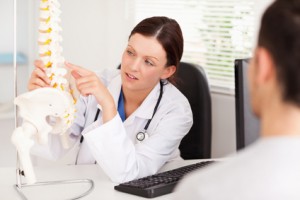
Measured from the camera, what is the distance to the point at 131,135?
2.03 meters

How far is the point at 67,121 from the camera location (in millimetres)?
1579

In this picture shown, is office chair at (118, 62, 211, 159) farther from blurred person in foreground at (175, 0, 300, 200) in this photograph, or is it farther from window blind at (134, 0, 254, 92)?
blurred person in foreground at (175, 0, 300, 200)

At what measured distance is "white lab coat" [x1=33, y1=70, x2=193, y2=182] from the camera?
1.73m

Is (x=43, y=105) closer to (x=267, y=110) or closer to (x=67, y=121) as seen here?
(x=67, y=121)

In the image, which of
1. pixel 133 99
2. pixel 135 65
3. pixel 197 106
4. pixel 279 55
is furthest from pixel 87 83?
pixel 279 55

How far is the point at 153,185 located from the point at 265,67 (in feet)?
2.66

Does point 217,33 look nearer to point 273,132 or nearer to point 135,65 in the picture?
point 135,65

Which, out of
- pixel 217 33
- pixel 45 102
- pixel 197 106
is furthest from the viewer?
pixel 217 33

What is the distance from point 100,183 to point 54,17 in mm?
527

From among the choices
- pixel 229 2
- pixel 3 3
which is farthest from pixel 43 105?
pixel 3 3

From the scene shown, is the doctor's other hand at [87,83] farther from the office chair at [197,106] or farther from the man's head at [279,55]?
the man's head at [279,55]

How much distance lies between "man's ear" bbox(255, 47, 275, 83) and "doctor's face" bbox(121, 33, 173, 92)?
112cm

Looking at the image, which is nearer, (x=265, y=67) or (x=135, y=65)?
(x=265, y=67)

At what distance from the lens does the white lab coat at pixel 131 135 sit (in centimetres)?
173
